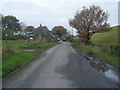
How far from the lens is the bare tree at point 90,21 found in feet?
170

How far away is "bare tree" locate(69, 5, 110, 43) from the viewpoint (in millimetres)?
51794

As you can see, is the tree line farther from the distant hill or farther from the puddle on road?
the puddle on road

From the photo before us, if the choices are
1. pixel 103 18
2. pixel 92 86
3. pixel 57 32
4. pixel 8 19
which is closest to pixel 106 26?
pixel 103 18

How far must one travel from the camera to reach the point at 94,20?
51969mm

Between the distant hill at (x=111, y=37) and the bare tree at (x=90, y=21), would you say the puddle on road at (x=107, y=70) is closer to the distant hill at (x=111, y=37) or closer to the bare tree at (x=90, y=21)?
the distant hill at (x=111, y=37)

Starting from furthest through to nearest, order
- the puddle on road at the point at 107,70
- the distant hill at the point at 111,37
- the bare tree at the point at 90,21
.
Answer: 1. the bare tree at the point at 90,21
2. the distant hill at the point at 111,37
3. the puddle on road at the point at 107,70

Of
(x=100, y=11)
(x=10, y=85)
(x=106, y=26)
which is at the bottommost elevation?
(x=10, y=85)

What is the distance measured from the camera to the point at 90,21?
2051 inches

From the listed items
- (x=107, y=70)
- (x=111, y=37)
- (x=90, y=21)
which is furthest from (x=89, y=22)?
(x=107, y=70)

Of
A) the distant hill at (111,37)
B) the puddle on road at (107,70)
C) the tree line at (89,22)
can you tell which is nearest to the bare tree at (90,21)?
the tree line at (89,22)

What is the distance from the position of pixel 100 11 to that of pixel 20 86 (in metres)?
45.0

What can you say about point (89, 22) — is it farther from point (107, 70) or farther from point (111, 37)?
point (107, 70)

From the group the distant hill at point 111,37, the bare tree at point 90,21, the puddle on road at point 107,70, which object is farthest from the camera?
the bare tree at point 90,21

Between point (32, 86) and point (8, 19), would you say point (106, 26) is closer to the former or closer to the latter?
point (32, 86)
